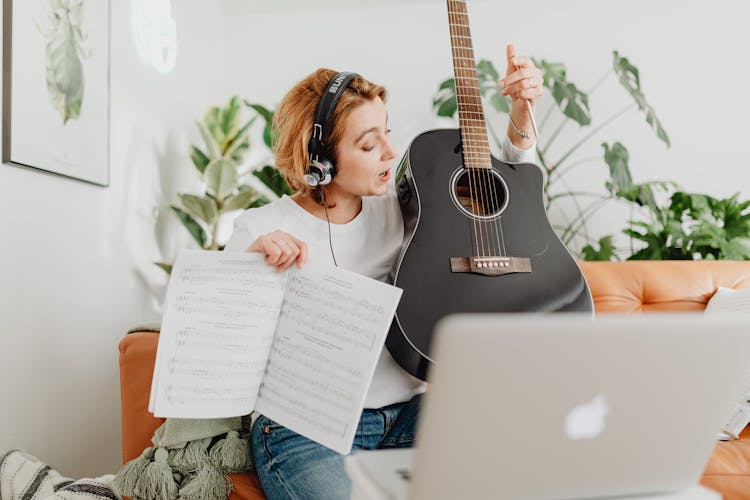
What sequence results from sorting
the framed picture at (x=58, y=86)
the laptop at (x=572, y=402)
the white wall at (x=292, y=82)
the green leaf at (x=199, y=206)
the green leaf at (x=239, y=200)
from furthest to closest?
the green leaf at (x=239, y=200) → the green leaf at (x=199, y=206) → the white wall at (x=292, y=82) → the framed picture at (x=58, y=86) → the laptop at (x=572, y=402)

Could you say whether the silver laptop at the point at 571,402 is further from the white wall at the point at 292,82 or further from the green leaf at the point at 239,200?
the green leaf at the point at 239,200

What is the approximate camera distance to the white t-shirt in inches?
48.5

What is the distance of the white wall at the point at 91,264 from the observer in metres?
1.68

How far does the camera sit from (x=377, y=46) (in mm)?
3213

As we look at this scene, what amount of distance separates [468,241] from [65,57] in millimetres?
1426

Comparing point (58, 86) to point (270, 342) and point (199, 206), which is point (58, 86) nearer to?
point (199, 206)

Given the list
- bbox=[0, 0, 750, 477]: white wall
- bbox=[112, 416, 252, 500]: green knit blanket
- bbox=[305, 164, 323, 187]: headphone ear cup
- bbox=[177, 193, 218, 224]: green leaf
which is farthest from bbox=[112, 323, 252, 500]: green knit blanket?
bbox=[177, 193, 218, 224]: green leaf

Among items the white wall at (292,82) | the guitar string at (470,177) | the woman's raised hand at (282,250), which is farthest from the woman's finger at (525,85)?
the white wall at (292,82)

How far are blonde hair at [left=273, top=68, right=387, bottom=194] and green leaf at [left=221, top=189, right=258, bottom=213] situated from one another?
4.21ft

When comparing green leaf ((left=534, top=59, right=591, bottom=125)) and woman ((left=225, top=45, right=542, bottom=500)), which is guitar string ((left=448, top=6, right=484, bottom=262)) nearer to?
woman ((left=225, top=45, right=542, bottom=500))

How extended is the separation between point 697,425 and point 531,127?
88 cm

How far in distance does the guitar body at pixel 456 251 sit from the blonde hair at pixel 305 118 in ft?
0.52

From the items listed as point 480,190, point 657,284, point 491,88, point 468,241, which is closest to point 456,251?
point 468,241

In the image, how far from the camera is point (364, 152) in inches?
50.8
